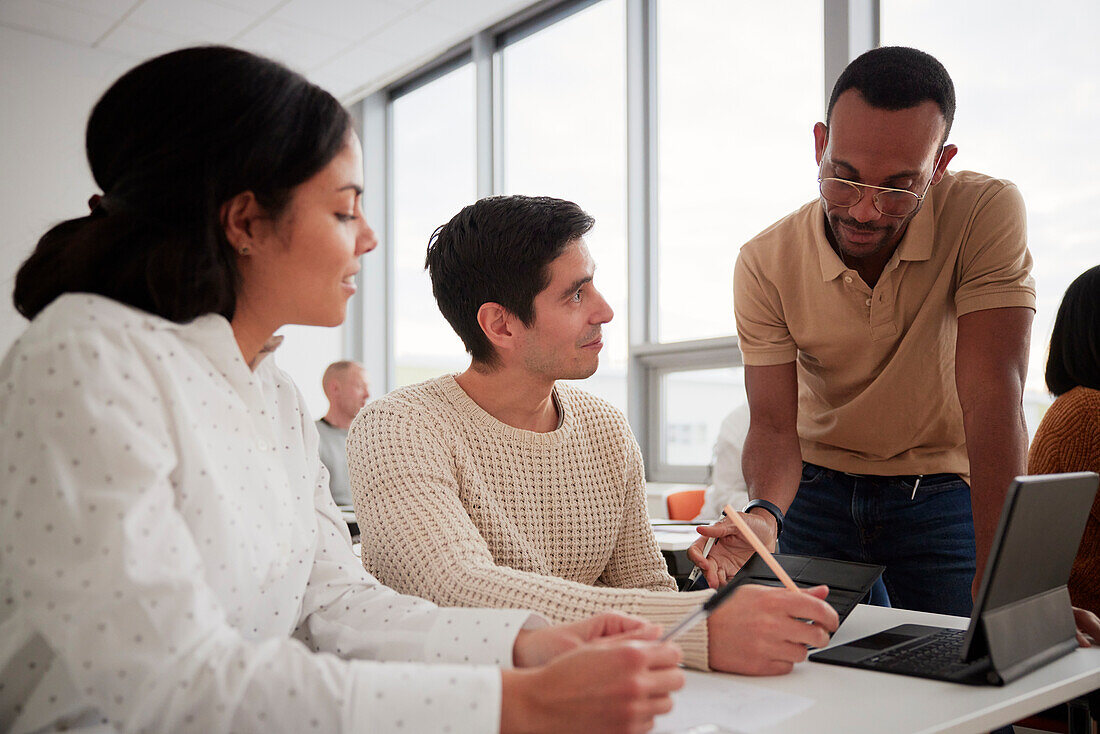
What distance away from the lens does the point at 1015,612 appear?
101 cm

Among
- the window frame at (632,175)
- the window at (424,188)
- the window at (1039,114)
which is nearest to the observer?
the window at (1039,114)

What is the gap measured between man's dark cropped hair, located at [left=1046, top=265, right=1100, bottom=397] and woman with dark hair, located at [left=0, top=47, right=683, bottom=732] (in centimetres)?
149

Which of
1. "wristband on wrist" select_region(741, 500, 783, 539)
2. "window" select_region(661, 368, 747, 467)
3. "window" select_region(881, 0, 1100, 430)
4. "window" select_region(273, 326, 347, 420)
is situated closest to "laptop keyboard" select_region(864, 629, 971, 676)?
"wristband on wrist" select_region(741, 500, 783, 539)

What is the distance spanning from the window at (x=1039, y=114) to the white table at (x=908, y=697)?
2264mm

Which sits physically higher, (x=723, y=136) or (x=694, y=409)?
(x=723, y=136)

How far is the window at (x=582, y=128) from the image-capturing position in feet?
16.0

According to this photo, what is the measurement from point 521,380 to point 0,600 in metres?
0.90

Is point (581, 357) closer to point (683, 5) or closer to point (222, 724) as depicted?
point (222, 724)

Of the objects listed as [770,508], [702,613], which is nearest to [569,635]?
[702,613]

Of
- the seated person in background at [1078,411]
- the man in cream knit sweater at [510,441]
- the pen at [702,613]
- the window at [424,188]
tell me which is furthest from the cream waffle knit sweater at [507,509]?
the window at [424,188]

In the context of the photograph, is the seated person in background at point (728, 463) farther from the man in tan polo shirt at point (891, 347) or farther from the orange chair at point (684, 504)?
the man in tan polo shirt at point (891, 347)

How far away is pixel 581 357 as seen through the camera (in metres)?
1.56

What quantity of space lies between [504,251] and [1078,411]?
124 cm

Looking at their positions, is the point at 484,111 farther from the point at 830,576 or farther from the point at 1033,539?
the point at 1033,539
